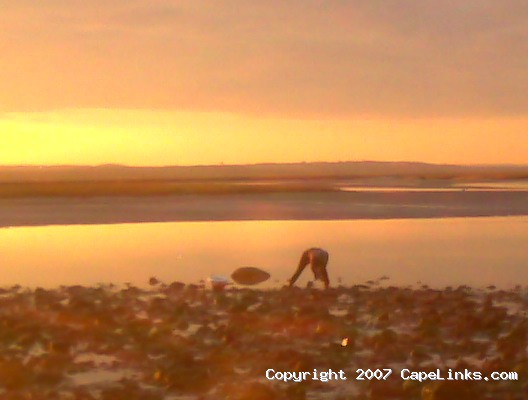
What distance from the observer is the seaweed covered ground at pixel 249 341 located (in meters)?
9.16

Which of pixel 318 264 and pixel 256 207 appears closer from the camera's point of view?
pixel 318 264

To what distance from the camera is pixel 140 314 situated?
44.7 feet

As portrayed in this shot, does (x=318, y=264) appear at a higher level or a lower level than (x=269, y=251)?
lower

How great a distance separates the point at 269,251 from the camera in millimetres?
23562

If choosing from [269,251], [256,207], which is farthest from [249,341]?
[256,207]

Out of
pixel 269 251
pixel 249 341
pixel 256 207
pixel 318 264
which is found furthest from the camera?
pixel 256 207

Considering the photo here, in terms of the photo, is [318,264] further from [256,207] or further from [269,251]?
[256,207]

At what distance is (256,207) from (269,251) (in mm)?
19689

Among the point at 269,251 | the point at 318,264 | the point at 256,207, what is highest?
the point at 256,207

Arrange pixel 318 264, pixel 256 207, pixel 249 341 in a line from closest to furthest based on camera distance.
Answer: pixel 249 341 → pixel 318 264 → pixel 256 207

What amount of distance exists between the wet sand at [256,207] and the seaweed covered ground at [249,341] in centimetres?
2061

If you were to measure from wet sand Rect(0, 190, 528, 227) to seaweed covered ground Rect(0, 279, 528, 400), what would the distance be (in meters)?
20.6

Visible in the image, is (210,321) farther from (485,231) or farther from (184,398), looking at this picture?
(485,231)

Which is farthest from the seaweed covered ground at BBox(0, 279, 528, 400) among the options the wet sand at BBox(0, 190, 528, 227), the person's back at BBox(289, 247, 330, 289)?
the wet sand at BBox(0, 190, 528, 227)
